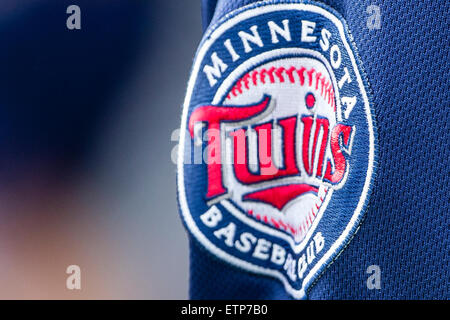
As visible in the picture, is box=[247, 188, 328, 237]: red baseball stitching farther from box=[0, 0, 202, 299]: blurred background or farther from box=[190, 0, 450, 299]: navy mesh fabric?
box=[0, 0, 202, 299]: blurred background

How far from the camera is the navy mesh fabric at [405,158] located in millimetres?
484

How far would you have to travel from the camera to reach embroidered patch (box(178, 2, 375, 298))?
0.49 metres

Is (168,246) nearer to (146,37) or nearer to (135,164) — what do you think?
(135,164)

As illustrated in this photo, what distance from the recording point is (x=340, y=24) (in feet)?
1.59

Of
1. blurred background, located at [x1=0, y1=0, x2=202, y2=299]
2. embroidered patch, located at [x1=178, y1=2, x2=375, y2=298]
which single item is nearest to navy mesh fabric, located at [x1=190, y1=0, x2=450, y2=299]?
embroidered patch, located at [x1=178, y1=2, x2=375, y2=298]

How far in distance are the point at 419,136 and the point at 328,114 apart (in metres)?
0.09

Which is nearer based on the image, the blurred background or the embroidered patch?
the embroidered patch

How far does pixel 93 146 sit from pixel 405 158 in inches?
14.5

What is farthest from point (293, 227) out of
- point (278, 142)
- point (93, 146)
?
point (93, 146)

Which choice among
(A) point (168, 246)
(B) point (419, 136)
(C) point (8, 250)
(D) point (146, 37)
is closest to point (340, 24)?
(B) point (419, 136)

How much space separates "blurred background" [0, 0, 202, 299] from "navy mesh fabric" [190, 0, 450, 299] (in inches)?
6.6

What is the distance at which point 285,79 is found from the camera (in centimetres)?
50

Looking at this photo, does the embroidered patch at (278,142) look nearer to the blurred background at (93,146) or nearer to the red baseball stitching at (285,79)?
the red baseball stitching at (285,79)

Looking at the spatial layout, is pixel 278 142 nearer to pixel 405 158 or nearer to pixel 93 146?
pixel 405 158
